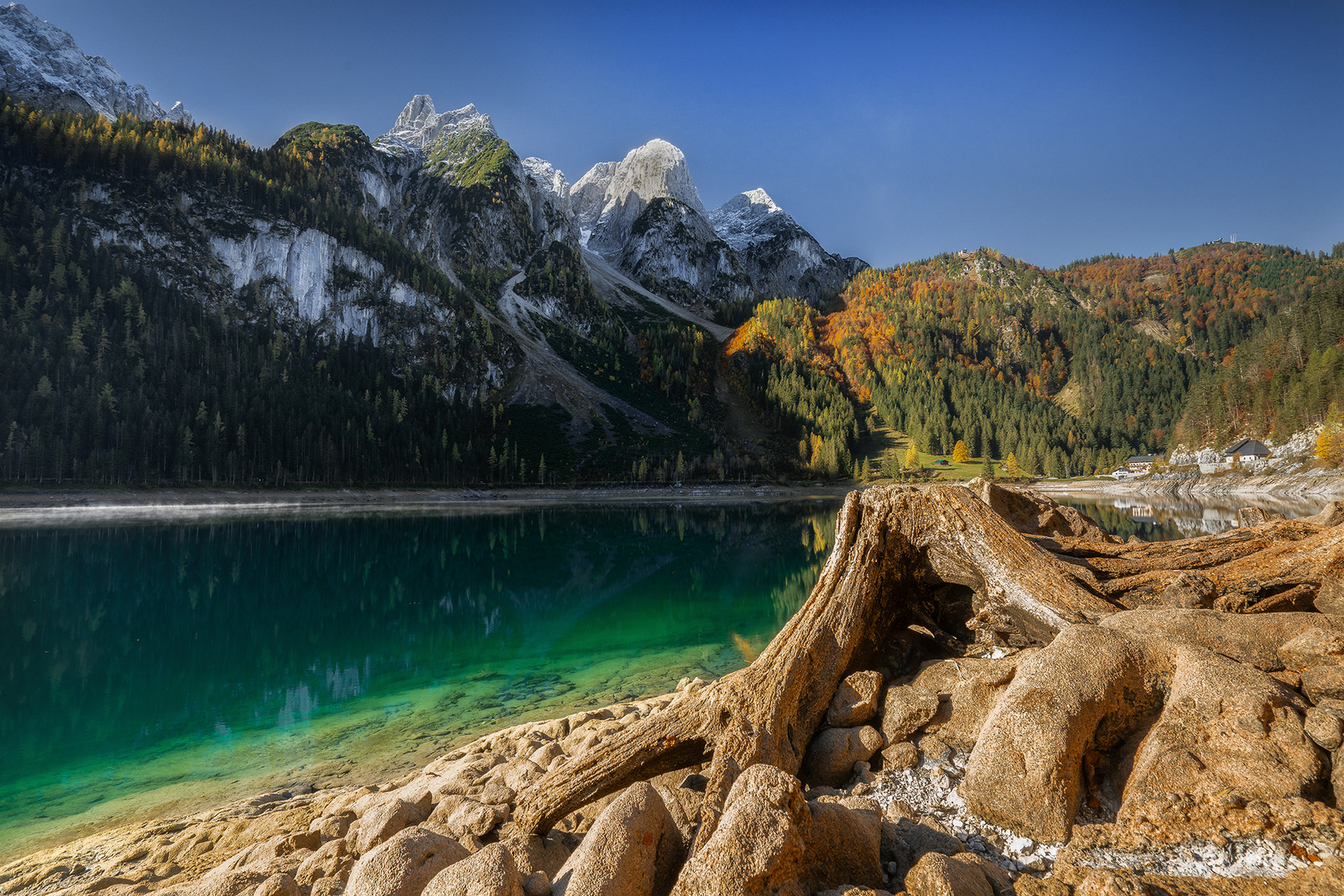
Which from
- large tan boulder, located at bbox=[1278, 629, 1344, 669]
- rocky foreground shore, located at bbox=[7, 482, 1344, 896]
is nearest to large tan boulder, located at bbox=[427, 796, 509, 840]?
rocky foreground shore, located at bbox=[7, 482, 1344, 896]

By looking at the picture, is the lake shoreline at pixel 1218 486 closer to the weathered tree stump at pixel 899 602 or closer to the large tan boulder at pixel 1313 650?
the weathered tree stump at pixel 899 602

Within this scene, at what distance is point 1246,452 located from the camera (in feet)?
225

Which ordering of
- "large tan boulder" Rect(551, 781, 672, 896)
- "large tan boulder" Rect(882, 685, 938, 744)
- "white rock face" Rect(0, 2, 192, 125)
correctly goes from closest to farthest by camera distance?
"large tan boulder" Rect(551, 781, 672, 896) < "large tan boulder" Rect(882, 685, 938, 744) < "white rock face" Rect(0, 2, 192, 125)

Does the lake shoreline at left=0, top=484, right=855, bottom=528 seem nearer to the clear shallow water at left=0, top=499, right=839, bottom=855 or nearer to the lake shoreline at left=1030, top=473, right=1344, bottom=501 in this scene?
the clear shallow water at left=0, top=499, right=839, bottom=855

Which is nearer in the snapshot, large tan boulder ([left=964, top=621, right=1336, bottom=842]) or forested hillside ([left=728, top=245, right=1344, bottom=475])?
large tan boulder ([left=964, top=621, right=1336, bottom=842])

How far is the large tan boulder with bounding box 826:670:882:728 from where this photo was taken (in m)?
5.14

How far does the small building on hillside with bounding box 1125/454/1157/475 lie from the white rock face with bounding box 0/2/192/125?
212677mm

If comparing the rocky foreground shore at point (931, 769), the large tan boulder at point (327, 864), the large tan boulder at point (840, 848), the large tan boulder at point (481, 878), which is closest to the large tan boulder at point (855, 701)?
the rocky foreground shore at point (931, 769)

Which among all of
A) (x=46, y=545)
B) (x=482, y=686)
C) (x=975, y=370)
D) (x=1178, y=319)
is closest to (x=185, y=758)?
(x=482, y=686)

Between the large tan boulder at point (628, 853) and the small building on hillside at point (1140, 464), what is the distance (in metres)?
118

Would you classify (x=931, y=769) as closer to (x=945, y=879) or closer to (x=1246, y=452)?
(x=945, y=879)

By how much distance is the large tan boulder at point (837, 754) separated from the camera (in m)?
4.78

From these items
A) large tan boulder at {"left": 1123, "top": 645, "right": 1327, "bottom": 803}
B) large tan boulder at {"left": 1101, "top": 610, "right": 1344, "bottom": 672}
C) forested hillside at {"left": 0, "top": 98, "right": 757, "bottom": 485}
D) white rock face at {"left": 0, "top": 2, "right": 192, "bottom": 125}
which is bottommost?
large tan boulder at {"left": 1123, "top": 645, "right": 1327, "bottom": 803}

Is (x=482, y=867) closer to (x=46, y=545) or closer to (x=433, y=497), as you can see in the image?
(x=46, y=545)
